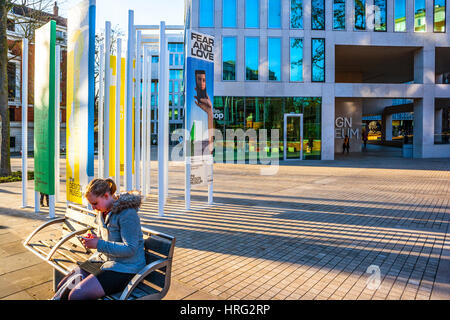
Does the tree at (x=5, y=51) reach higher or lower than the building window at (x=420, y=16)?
lower

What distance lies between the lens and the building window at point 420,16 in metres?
25.5

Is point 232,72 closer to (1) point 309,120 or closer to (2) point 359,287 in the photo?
(1) point 309,120

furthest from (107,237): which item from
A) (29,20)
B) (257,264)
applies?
(29,20)

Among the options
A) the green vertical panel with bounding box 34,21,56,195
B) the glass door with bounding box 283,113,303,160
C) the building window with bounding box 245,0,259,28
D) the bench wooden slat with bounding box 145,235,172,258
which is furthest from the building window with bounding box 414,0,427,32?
the bench wooden slat with bounding box 145,235,172,258

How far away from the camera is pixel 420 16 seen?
2562cm

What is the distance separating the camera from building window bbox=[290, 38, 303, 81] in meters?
24.5

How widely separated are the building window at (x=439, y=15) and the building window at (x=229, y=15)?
48.3 feet

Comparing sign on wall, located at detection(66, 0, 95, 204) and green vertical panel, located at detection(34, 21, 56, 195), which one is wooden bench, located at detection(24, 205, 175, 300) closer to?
sign on wall, located at detection(66, 0, 95, 204)

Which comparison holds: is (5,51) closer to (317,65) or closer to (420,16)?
(317,65)

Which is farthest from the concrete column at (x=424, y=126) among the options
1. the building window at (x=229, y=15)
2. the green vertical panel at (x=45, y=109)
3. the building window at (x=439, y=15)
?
the green vertical panel at (x=45, y=109)

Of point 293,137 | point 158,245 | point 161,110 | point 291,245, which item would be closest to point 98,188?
point 158,245

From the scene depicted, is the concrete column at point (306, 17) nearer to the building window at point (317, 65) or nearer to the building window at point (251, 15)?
the building window at point (317, 65)
